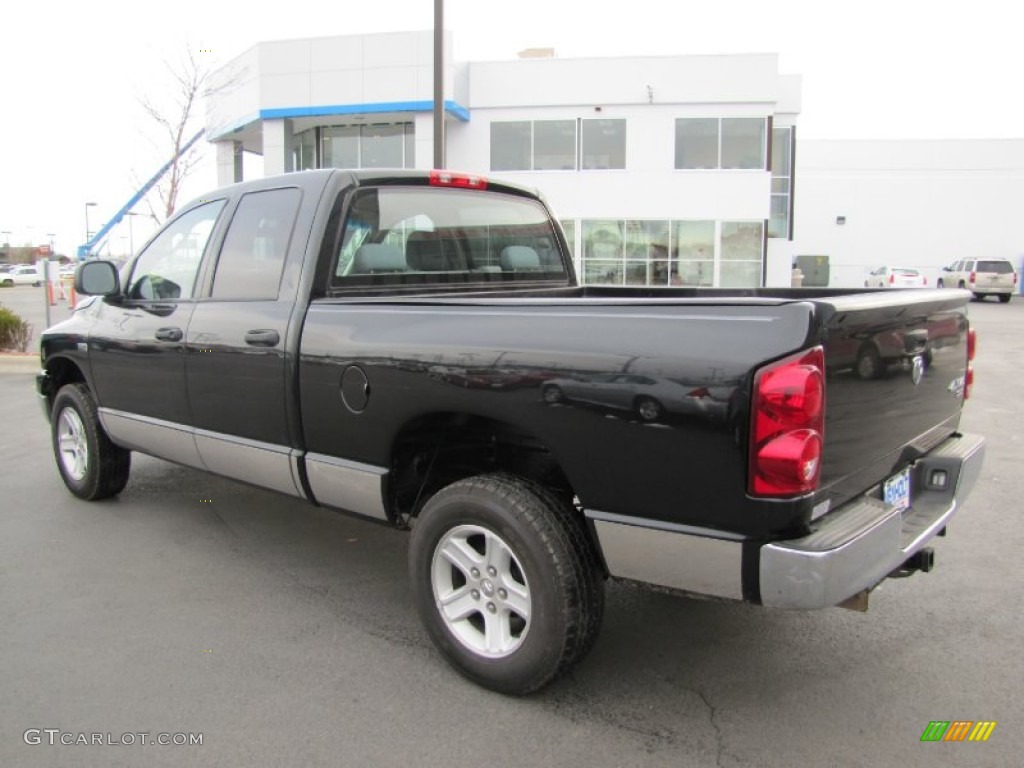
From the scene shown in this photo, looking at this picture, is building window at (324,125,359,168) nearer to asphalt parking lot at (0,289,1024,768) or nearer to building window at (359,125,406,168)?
building window at (359,125,406,168)

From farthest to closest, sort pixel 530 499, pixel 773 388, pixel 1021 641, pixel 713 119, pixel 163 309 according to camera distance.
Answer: pixel 713 119, pixel 163 309, pixel 1021 641, pixel 530 499, pixel 773 388

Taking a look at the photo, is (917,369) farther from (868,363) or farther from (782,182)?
(782,182)

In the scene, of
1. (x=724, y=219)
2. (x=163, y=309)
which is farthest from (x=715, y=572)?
(x=724, y=219)

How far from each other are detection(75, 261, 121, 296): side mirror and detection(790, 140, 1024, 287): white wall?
1926 inches

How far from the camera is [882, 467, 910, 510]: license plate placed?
309cm

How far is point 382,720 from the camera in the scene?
9.82 ft

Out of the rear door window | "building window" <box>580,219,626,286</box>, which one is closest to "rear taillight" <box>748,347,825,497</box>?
the rear door window

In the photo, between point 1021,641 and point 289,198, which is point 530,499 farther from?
point 1021,641

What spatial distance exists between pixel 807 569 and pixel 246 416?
271 cm

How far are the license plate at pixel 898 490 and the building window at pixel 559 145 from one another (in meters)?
25.3

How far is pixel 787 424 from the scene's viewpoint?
2434 millimetres

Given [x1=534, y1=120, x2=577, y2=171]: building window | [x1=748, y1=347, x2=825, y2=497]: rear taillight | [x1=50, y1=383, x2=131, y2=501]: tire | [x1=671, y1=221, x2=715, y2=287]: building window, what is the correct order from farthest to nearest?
[x1=534, y1=120, x2=577, y2=171]: building window
[x1=671, y1=221, x2=715, y2=287]: building window
[x1=50, y1=383, x2=131, y2=501]: tire
[x1=748, y1=347, x2=825, y2=497]: rear taillight

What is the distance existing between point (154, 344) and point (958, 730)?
13.8 ft

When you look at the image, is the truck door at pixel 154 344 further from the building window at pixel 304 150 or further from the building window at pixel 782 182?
the building window at pixel 782 182
